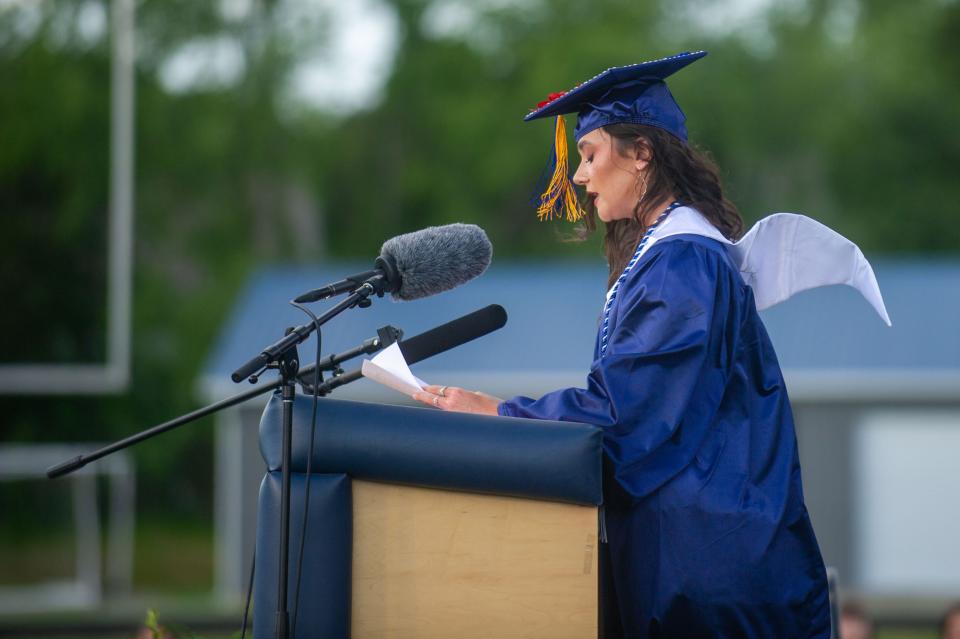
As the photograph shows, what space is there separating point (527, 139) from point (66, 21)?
13916 mm

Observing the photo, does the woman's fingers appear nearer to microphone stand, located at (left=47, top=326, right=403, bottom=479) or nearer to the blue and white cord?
microphone stand, located at (left=47, top=326, right=403, bottom=479)

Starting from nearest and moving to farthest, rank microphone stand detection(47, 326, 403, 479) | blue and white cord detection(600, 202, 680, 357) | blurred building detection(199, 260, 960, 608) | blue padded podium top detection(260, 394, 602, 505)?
blue padded podium top detection(260, 394, 602, 505) < microphone stand detection(47, 326, 403, 479) < blue and white cord detection(600, 202, 680, 357) < blurred building detection(199, 260, 960, 608)

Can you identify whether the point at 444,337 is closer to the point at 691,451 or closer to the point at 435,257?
the point at 435,257

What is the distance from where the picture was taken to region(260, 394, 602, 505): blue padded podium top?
103 inches

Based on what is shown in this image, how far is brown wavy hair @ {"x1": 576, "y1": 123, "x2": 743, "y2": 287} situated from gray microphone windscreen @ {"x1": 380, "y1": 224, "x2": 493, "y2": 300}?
1.19 feet

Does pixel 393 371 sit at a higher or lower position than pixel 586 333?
lower

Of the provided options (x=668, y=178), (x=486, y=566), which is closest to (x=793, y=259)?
(x=668, y=178)

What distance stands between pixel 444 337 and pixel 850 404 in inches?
479

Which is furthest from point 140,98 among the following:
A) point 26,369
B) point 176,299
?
point 26,369

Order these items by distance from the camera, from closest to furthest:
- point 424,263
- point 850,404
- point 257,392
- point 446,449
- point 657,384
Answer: point 446,449, point 657,384, point 257,392, point 424,263, point 850,404

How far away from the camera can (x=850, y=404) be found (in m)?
14.4

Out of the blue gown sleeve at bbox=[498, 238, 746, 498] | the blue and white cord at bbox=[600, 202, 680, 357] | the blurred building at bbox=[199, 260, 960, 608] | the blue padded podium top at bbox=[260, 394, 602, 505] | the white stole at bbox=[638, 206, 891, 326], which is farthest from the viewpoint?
the blurred building at bbox=[199, 260, 960, 608]

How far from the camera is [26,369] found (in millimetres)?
10945

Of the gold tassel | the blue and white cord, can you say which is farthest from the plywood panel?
the gold tassel
